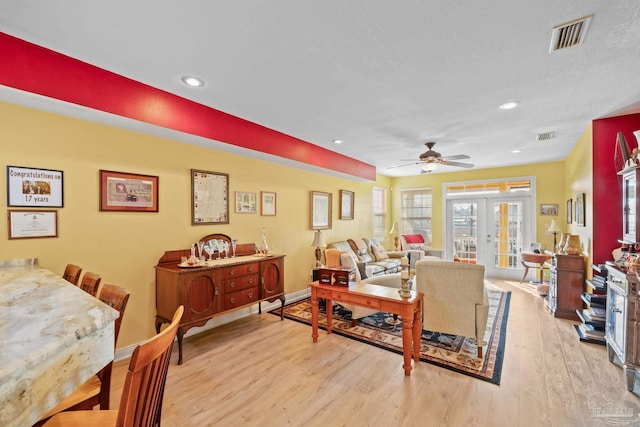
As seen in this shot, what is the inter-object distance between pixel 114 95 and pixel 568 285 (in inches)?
230

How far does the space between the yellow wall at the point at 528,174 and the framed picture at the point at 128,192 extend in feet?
21.3

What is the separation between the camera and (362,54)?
2191 millimetres

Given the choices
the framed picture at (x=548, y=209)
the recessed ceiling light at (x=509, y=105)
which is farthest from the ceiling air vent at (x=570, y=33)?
the framed picture at (x=548, y=209)

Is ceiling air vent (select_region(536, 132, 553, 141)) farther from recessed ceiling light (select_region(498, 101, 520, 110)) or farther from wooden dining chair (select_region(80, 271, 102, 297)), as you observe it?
wooden dining chair (select_region(80, 271, 102, 297))

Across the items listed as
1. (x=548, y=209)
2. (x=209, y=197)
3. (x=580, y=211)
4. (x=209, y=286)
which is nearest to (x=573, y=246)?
(x=580, y=211)

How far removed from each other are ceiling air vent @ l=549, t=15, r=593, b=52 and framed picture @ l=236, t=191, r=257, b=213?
11.8 ft

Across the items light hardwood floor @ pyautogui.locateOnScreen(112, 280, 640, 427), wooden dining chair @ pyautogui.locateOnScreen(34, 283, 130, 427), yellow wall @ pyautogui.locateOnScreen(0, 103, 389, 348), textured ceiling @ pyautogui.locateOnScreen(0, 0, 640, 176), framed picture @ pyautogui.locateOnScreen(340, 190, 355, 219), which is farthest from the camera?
framed picture @ pyautogui.locateOnScreen(340, 190, 355, 219)

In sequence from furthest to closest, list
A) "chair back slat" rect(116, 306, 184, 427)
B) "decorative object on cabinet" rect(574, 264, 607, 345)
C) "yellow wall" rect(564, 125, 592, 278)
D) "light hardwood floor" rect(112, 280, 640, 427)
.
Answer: "yellow wall" rect(564, 125, 592, 278) < "decorative object on cabinet" rect(574, 264, 607, 345) < "light hardwood floor" rect(112, 280, 640, 427) < "chair back slat" rect(116, 306, 184, 427)

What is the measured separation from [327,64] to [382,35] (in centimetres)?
51

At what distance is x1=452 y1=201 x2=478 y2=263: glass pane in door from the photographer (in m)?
7.14

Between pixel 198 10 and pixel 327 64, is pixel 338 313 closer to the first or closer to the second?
pixel 327 64

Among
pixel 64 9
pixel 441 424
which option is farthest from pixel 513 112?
pixel 64 9

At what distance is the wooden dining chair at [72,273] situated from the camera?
7.57 ft

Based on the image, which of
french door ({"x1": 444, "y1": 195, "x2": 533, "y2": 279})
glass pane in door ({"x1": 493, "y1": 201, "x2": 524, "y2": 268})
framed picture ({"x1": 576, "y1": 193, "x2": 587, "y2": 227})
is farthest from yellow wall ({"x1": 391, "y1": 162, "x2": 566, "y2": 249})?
framed picture ({"x1": 576, "y1": 193, "x2": 587, "y2": 227})
